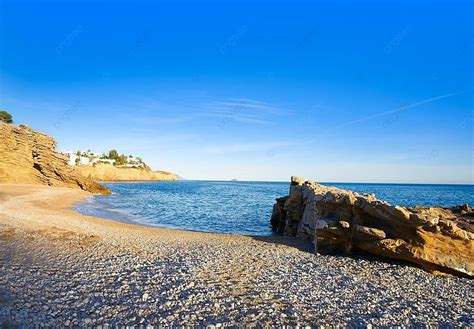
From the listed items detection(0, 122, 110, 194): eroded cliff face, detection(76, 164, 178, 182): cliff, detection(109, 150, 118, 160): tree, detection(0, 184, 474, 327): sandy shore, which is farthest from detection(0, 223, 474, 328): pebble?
detection(109, 150, 118, 160): tree

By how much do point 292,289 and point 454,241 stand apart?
7884mm

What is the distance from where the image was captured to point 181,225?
87.2 ft

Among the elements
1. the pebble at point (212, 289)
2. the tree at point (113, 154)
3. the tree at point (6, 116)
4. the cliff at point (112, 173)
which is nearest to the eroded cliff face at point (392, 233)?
the pebble at point (212, 289)

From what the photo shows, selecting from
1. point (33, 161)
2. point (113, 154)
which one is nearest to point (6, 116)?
point (33, 161)

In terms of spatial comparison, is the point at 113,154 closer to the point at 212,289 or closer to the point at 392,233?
the point at 392,233

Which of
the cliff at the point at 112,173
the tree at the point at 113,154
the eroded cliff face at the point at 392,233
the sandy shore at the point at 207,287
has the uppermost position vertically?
the tree at the point at 113,154

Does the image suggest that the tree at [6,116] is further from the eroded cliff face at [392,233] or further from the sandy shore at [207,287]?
the eroded cliff face at [392,233]

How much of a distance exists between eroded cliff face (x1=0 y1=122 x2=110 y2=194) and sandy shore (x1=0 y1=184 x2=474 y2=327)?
42.3 metres

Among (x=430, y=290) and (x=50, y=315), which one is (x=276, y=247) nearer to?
(x=430, y=290)

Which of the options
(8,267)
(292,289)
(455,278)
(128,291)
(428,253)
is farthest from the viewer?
(428,253)

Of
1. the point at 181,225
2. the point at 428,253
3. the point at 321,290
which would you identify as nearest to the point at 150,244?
the point at 321,290

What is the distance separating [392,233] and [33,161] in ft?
196

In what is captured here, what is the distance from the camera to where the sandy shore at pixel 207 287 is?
285 inches

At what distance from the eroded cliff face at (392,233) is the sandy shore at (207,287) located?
0.68m
